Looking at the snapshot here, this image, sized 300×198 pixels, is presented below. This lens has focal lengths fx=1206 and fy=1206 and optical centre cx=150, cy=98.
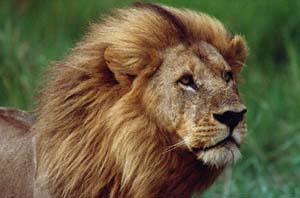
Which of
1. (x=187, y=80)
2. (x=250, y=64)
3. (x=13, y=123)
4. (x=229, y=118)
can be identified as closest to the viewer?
(x=229, y=118)

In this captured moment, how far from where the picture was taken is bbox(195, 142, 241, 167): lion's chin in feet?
15.1

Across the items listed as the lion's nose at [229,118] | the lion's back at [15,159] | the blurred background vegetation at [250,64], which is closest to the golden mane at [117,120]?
the lion's back at [15,159]

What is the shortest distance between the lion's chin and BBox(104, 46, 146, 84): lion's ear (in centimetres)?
42

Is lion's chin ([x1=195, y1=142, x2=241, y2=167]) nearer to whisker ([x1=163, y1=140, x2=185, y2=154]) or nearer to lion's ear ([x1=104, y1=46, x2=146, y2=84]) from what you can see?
whisker ([x1=163, y1=140, x2=185, y2=154])

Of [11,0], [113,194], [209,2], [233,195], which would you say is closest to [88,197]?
[113,194]

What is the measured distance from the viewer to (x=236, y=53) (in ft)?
16.6

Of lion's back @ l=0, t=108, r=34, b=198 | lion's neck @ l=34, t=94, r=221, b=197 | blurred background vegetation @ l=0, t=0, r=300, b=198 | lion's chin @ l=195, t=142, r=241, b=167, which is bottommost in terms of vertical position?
blurred background vegetation @ l=0, t=0, r=300, b=198

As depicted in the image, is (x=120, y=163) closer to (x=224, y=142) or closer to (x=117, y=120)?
(x=117, y=120)

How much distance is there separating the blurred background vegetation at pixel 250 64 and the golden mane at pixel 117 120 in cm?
109

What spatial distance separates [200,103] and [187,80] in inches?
4.8

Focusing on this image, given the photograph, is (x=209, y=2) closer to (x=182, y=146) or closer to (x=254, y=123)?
(x=254, y=123)

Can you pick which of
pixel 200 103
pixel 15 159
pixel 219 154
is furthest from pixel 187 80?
pixel 15 159

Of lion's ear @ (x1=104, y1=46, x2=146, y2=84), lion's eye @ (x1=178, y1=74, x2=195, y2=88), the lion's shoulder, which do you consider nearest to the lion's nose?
lion's eye @ (x1=178, y1=74, x2=195, y2=88)

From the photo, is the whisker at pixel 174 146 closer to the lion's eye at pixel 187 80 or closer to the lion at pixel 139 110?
the lion at pixel 139 110
